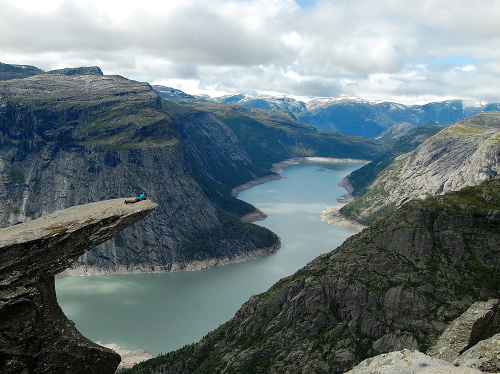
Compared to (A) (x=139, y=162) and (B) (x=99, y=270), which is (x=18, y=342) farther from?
(A) (x=139, y=162)

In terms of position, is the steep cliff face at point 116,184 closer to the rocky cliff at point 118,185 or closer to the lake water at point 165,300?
the rocky cliff at point 118,185

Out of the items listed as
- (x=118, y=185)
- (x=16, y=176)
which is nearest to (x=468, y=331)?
(x=118, y=185)

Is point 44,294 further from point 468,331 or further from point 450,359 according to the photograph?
point 468,331

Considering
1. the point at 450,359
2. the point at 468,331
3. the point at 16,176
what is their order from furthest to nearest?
the point at 16,176 < the point at 468,331 < the point at 450,359

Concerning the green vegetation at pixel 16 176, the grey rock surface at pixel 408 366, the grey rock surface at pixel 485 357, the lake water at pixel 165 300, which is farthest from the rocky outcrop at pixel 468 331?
the green vegetation at pixel 16 176

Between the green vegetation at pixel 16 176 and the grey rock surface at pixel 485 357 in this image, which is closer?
the grey rock surface at pixel 485 357

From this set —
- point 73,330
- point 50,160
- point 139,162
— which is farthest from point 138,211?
point 50,160
